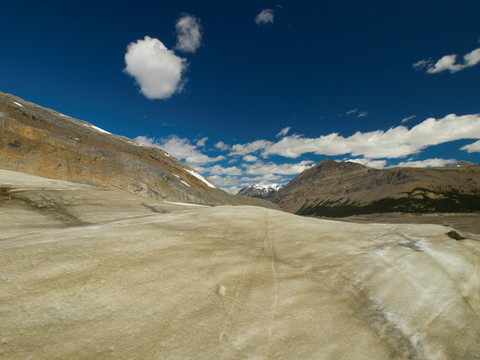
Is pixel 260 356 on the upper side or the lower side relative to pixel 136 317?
lower

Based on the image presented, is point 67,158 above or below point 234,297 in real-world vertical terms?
above

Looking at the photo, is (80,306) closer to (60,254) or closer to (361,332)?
(60,254)

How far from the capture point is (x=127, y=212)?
49.8 ft

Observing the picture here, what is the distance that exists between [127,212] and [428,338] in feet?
49.5

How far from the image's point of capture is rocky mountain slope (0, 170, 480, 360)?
460 cm

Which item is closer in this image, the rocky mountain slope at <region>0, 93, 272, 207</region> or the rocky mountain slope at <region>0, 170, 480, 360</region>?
the rocky mountain slope at <region>0, 170, 480, 360</region>

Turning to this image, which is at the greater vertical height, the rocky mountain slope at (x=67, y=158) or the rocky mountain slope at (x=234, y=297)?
the rocky mountain slope at (x=67, y=158)

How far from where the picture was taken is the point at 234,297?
6035mm

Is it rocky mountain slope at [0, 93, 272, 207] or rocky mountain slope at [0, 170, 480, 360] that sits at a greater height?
rocky mountain slope at [0, 93, 272, 207]

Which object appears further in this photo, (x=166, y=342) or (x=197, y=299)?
(x=197, y=299)

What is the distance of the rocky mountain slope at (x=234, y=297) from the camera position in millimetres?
4598

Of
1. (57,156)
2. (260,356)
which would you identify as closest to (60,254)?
(260,356)

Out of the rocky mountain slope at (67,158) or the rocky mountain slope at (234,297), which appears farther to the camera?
the rocky mountain slope at (67,158)

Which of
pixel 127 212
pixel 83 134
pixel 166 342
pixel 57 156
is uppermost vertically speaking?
pixel 83 134
